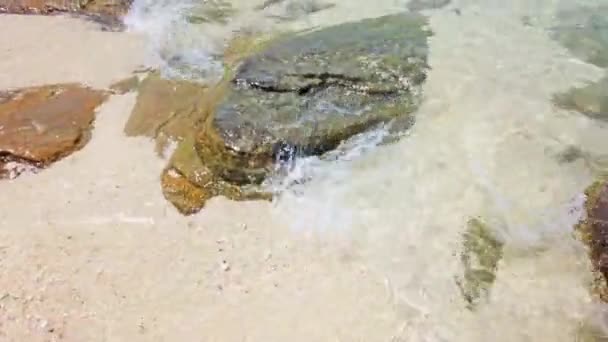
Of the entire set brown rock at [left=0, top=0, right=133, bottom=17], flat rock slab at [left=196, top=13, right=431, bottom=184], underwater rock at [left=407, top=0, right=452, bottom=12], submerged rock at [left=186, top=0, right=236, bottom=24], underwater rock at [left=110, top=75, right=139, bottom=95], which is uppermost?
flat rock slab at [left=196, top=13, right=431, bottom=184]

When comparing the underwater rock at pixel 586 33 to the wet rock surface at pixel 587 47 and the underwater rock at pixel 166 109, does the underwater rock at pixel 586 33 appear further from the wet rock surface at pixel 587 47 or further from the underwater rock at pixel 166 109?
the underwater rock at pixel 166 109

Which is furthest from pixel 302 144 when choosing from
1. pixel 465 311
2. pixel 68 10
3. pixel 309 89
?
pixel 68 10

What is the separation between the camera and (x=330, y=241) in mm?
3805

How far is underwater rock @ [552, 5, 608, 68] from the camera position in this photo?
5492mm

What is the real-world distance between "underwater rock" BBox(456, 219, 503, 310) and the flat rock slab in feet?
3.61

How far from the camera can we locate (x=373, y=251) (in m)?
3.73

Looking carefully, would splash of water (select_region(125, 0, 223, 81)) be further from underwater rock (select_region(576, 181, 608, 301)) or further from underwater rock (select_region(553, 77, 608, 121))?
underwater rock (select_region(576, 181, 608, 301))

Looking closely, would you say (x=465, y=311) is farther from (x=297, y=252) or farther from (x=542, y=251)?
(x=297, y=252)

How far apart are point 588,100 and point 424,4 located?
6.67ft

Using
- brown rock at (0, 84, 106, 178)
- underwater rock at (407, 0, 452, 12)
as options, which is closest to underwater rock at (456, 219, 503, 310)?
brown rock at (0, 84, 106, 178)

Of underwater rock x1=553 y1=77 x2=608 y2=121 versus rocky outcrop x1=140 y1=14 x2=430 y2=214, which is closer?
rocky outcrop x1=140 y1=14 x2=430 y2=214

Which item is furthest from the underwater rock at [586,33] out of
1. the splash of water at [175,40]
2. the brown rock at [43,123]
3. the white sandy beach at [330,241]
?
the brown rock at [43,123]

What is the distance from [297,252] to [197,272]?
58 cm

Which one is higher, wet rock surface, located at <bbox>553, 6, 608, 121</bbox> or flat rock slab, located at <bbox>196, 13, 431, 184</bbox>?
flat rock slab, located at <bbox>196, 13, 431, 184</bbox>
